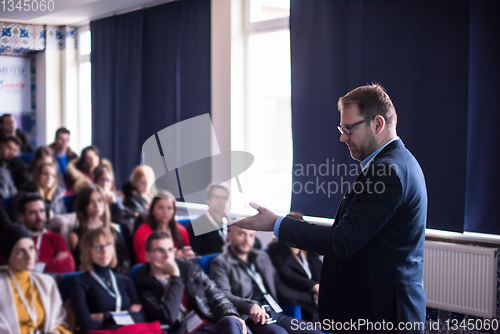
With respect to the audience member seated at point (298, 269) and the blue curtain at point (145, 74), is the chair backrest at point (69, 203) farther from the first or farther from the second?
the audience member seated at point (298, 269)

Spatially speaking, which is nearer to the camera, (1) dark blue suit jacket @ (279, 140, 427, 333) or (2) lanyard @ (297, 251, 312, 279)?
(1) dark blue suit jacket @ (279, 140, 427, 333)

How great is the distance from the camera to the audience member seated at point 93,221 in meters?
3.28

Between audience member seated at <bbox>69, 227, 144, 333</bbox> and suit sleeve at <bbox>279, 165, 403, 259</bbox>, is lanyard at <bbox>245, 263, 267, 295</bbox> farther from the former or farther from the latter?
suit sleeve at <bbox>279, 165, 403, 259</bbox>

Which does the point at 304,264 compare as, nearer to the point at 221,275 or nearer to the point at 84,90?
the point at 221,275

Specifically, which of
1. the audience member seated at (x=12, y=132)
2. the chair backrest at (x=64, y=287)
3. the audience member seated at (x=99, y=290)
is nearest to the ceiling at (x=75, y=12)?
the audience member seated at (x=12, y=132)

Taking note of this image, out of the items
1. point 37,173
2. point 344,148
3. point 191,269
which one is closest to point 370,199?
point 191,269

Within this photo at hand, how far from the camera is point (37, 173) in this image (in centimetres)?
388

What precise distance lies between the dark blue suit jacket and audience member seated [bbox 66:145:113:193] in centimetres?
361

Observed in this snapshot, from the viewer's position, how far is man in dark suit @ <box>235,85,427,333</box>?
1209mm

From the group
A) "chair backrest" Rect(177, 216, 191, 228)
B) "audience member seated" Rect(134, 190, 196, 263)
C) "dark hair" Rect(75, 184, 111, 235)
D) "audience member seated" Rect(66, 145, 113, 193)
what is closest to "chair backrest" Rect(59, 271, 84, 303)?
"dark hair" Rect(75, 184, 111, 235)

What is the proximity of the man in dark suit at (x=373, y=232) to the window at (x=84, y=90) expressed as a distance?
3.34 meters

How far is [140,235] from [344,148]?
1.69 m

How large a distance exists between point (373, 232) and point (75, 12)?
3.38m

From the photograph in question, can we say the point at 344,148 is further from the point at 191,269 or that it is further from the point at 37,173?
the point at 37,173
